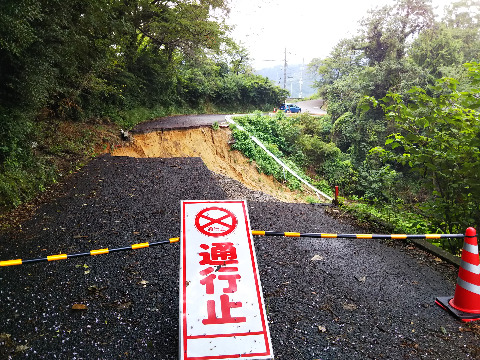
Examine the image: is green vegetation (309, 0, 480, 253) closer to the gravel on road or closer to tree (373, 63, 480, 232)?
tree (373, 63, 480, 232)

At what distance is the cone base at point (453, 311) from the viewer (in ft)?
11.6

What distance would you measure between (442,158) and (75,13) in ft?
29.9

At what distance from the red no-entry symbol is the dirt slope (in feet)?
29.2

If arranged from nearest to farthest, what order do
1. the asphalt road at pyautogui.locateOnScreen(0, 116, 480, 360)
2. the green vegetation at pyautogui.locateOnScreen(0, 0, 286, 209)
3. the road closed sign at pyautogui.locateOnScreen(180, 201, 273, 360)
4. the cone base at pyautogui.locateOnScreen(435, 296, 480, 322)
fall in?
1. the road closed sign at pyautogui.locateOnScreen(180, 201, 273, 360)
2. the asphalt road at pyautogui.locateOnScreen(0, 116, 480, 360)
3. the cone base at pyautogui.locateOnScreen(435, 296, 480, 322)
4. the green vegetation at pyautogui.locateOnScreen(0, 0, 286, 209)

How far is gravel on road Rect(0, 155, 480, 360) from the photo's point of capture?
3.00 m

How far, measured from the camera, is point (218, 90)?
2539 cm

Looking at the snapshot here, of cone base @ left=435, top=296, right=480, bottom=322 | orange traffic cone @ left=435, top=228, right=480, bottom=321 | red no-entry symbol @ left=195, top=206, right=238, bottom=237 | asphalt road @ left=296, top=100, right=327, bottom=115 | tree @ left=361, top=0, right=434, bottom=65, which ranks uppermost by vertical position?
tree @ left=361, top=0, right=434, bottom=65

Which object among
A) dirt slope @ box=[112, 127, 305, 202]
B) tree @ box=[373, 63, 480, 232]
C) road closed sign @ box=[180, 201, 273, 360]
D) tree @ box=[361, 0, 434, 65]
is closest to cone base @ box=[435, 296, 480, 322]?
tree @ box=[373, 63, 480, 232]

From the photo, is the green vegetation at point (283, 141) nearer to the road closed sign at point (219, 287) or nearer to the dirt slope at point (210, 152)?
the dirt slope at point (210, 152)

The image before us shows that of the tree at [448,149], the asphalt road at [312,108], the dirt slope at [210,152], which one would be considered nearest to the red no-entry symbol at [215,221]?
the tree at [448,149]

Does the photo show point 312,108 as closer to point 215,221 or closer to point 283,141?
point 283,141

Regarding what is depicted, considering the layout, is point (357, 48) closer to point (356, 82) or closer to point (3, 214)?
point (356, 82)

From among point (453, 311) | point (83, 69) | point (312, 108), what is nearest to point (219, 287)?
point (453, 311)

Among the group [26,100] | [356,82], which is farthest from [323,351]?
[356,82]
